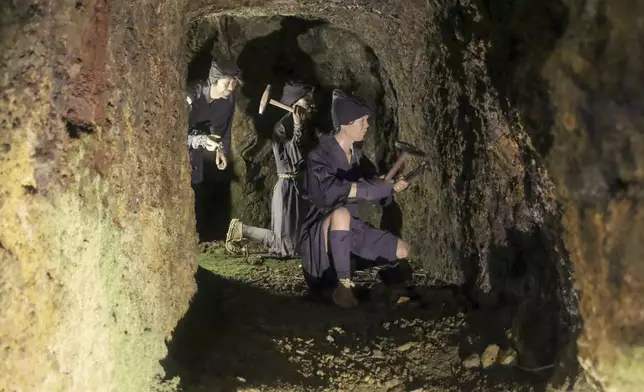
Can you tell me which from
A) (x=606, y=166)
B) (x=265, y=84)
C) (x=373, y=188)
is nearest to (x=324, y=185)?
(x=373, y=188)

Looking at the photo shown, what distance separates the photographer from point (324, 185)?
3.45 meters

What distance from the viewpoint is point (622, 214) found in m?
1.55

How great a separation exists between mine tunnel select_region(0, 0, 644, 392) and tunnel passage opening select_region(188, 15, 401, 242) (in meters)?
1.07

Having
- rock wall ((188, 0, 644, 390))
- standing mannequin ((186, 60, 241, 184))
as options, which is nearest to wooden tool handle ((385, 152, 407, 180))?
rock wall ((188, 0, 644, 390))

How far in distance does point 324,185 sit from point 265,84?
2338 millimetres

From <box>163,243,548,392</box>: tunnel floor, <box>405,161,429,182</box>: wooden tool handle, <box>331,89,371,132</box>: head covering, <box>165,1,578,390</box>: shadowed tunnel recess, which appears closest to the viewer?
<box>165,1,578,390</box>: shadowed tunnel recess

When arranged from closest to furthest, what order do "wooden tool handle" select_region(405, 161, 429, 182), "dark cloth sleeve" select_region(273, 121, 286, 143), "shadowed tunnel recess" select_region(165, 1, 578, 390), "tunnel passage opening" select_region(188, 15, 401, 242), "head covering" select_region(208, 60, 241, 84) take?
"shadowed tunnel recess" select_region(165, 1, 578, 390) → "wooden tool handle" select_region(405, 161, 429, 182) → "head covering" select_region(208, 60, 241, 84) → "dark cloth sleeve" select_region(273, 121, 286, 143) → "tunnel passage opening" select_region(188, 15, 401, 242)

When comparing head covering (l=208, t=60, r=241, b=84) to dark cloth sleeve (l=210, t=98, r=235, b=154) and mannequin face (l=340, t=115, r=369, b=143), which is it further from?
mannequin face (l=340, t=115, r=369, b=143)

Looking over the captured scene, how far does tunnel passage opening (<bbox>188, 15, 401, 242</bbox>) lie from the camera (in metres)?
4.99

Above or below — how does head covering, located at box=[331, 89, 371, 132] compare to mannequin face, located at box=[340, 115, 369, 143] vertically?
above

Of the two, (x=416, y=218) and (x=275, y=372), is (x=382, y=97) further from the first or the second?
(x=275, y=372)

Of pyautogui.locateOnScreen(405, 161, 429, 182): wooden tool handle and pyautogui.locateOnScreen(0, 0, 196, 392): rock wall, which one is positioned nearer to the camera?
pyautogui.locateOnScreen(0, 0, 196, 392): rock wall

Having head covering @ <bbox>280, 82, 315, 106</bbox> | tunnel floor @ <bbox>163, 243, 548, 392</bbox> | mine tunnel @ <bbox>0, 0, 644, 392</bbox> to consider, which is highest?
head covering @ <bbox>280, 82, 315, 106</bbox>

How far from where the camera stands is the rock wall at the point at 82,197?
1470 millimetres
